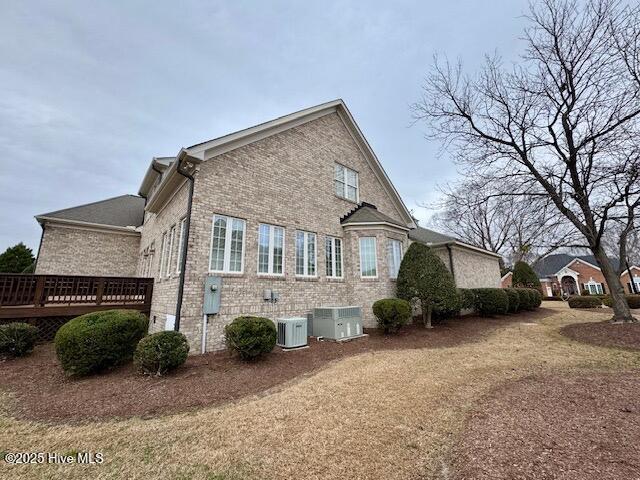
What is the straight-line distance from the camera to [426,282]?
34.1 feet

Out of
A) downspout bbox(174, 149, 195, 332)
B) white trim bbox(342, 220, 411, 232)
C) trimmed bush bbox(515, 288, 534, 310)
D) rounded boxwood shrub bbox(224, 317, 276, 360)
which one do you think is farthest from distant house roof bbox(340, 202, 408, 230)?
trimmed bush bbox(515, 288, 534, 310)

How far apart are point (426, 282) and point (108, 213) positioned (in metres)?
17.8

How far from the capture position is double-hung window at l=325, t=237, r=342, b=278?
37.1 feet

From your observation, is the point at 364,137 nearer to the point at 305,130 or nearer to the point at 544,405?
the point at 305,130

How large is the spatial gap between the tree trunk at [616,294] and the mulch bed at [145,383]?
8053 mm

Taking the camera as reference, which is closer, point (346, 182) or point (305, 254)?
point (305, 254)

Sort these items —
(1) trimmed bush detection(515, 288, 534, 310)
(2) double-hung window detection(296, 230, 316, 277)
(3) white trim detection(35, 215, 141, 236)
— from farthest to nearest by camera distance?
1. (1) trimmed bush detection(515, 288, 534, 310)
2. (3) white trim detection(35, 215, 141, 236)
3. (2) double-hung window detection(296, 230, 316, 277)

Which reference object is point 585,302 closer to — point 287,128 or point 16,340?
point 287,128

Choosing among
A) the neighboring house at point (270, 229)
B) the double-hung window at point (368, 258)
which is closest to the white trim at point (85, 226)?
the neighboring house at point (270, 229)

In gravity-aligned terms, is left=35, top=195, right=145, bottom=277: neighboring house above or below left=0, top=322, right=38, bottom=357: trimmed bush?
above

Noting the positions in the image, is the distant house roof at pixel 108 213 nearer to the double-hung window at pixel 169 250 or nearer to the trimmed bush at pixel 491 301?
the double-hung window at pixel 169 250

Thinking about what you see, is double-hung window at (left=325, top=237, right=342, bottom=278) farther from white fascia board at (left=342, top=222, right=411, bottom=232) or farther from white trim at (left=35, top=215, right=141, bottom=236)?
white trim at (left=35, top=215, right=141, bottom=236)

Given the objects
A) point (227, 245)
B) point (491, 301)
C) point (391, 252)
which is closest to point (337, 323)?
point (227, 245)

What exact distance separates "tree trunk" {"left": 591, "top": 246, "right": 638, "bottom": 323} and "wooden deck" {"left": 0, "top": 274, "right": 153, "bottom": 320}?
17.9 metres
